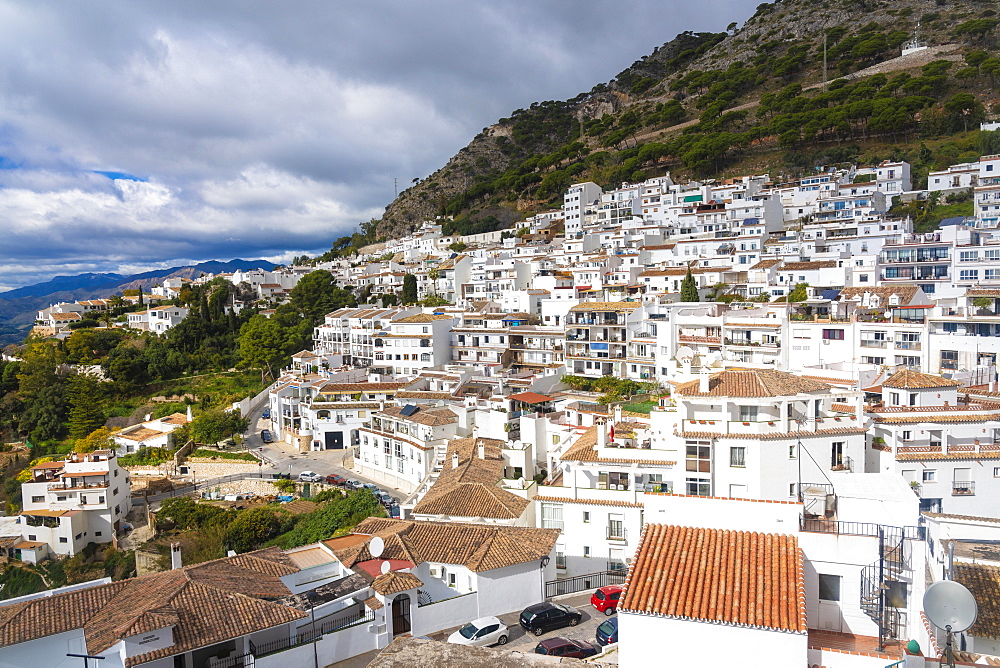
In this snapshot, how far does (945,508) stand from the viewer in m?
19.7

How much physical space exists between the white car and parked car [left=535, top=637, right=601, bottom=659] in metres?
1.31

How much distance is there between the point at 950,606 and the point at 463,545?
12.8 m

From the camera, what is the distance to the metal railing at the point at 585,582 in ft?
60.3

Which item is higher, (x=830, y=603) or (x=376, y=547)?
(x=830, y=603)

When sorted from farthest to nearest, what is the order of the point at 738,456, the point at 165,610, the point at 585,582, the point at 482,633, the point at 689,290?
the point at 689,290 → the point at 585,582 → the point at 738,456 → the point at 482,633 → the point at 165,610

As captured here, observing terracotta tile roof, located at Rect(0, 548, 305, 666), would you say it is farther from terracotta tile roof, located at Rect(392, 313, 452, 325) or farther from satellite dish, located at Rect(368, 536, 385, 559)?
terracotta tile roof, located at Rect(392, 313, 452, 325)

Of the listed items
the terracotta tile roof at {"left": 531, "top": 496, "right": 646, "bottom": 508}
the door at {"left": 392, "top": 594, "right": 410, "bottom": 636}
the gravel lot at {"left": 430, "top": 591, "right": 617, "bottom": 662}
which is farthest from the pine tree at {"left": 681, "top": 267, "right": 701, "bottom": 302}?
the door at {"left": 392, "top": 594, "right": 410, "bottom": 636}

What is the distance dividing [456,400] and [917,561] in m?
29.5

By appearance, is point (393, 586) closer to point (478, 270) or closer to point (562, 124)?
point (478, 270)

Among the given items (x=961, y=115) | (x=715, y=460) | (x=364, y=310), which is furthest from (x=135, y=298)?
(x=961, y=115)

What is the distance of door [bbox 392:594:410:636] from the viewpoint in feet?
49.3

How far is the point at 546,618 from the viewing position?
14820mm

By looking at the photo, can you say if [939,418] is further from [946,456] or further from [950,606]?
[950,606]

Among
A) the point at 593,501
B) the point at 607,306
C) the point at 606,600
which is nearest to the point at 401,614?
the point at 606,600
